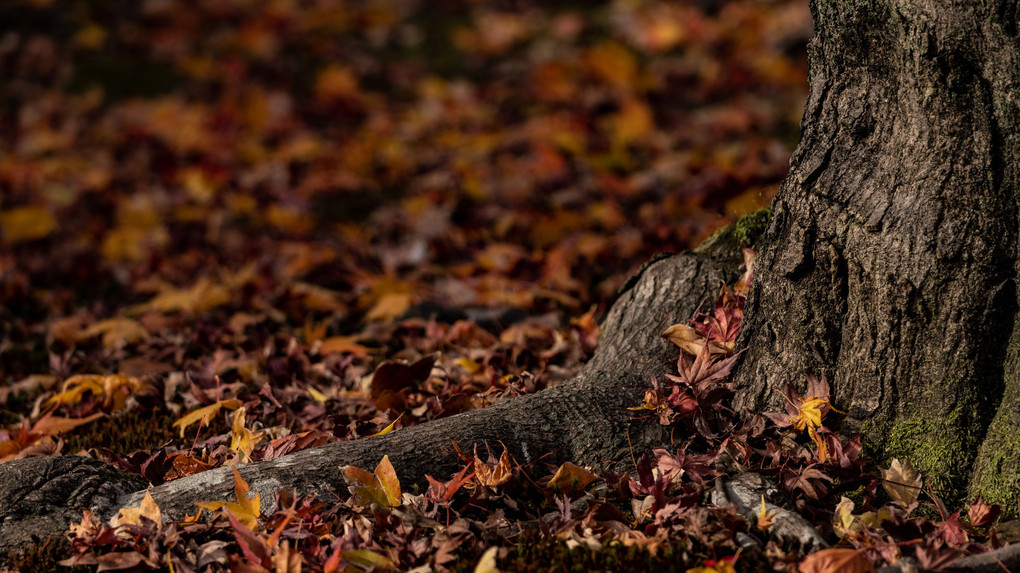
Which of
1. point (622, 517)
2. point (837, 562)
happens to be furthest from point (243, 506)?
point (837, 562)

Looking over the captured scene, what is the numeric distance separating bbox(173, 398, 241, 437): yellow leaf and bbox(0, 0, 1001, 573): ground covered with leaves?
2 cm

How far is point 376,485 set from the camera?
209 cm

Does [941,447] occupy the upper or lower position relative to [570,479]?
upper

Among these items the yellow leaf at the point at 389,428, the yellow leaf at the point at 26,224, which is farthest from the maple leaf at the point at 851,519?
the yellow leaf at the point at 26,224

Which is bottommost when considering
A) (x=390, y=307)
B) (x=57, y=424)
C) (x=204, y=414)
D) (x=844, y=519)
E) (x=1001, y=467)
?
(x=57, y=424)

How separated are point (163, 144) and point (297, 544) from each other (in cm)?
473

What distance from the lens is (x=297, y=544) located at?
1.94 meters

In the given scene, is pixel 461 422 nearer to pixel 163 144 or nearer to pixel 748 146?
pixel 748 146

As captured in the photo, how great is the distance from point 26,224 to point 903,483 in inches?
191

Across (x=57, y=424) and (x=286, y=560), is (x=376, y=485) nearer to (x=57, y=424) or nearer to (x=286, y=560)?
(x=286, y=560)

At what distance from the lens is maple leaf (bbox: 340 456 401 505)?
6.79 feet

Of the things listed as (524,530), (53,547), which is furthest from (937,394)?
(53,547)

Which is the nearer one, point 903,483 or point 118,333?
point 903,483

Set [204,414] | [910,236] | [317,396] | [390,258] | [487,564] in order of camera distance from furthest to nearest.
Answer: [390,258], [317,396], [204,414], [910,236], [487,564]
